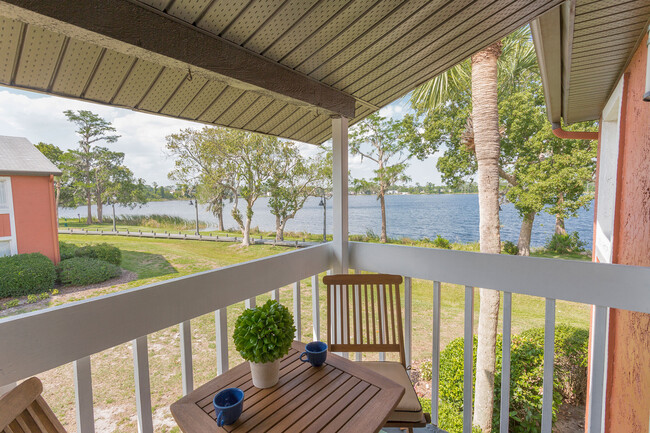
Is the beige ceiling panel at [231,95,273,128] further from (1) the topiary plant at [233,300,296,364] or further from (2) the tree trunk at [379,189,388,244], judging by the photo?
(2) the tree trunk at [379,189,388,244]

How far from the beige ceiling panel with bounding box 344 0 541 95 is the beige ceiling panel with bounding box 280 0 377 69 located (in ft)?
1.12

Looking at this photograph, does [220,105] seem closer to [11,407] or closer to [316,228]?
[11,407]

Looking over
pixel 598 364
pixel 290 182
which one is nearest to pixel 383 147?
pixel 290 182

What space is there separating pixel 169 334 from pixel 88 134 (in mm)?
7438

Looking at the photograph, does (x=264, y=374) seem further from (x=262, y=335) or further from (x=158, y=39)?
(x=158, y=39)

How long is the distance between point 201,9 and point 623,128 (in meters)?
2.73

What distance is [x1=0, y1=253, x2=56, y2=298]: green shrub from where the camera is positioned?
7.51 metres

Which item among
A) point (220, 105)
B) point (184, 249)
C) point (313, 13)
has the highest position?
point (313, 13)

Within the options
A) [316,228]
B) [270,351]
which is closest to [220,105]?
[270,351]

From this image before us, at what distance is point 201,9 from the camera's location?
1098mm

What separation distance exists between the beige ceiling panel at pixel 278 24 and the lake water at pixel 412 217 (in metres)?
10.8

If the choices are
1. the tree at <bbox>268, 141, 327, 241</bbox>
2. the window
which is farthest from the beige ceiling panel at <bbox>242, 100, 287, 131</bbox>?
the tree at <bbox>268, 141, 327, 241</bbox>

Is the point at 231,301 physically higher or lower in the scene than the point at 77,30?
lower

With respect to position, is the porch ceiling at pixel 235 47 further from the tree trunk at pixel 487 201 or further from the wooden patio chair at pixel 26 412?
the tree trunk at pixel 487 201
